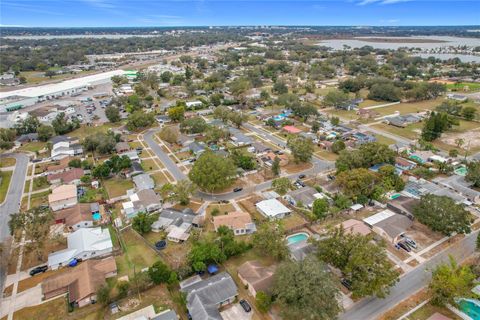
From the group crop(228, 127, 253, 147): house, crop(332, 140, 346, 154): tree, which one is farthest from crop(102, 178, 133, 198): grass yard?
crop(332, 140, 346, 154): tree

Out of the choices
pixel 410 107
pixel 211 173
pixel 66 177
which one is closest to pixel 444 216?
pixel 211 173

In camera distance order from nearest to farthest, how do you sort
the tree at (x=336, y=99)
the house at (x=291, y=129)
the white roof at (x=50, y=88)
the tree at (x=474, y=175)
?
the tree at (x=474, y=175) → the house at (x=291, y=129) → the tree at (x=336, y=99) → the white roof at (x=50, y=88)

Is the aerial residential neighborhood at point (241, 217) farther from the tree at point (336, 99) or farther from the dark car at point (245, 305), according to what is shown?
the tree at point (336, 99)

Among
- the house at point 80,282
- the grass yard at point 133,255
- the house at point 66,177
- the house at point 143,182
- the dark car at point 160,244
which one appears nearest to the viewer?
the house at point 80,282

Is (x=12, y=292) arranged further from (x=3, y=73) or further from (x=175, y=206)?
(x=3, y=73)

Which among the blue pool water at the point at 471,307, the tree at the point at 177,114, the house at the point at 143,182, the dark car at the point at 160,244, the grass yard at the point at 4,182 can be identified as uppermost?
the tree at the point at 177,114

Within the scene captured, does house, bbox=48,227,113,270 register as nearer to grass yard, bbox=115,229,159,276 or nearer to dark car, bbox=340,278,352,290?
grass yard, bbox=115,229,159,276

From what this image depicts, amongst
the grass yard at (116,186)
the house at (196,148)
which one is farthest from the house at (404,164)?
the grass yard at (116,186)
